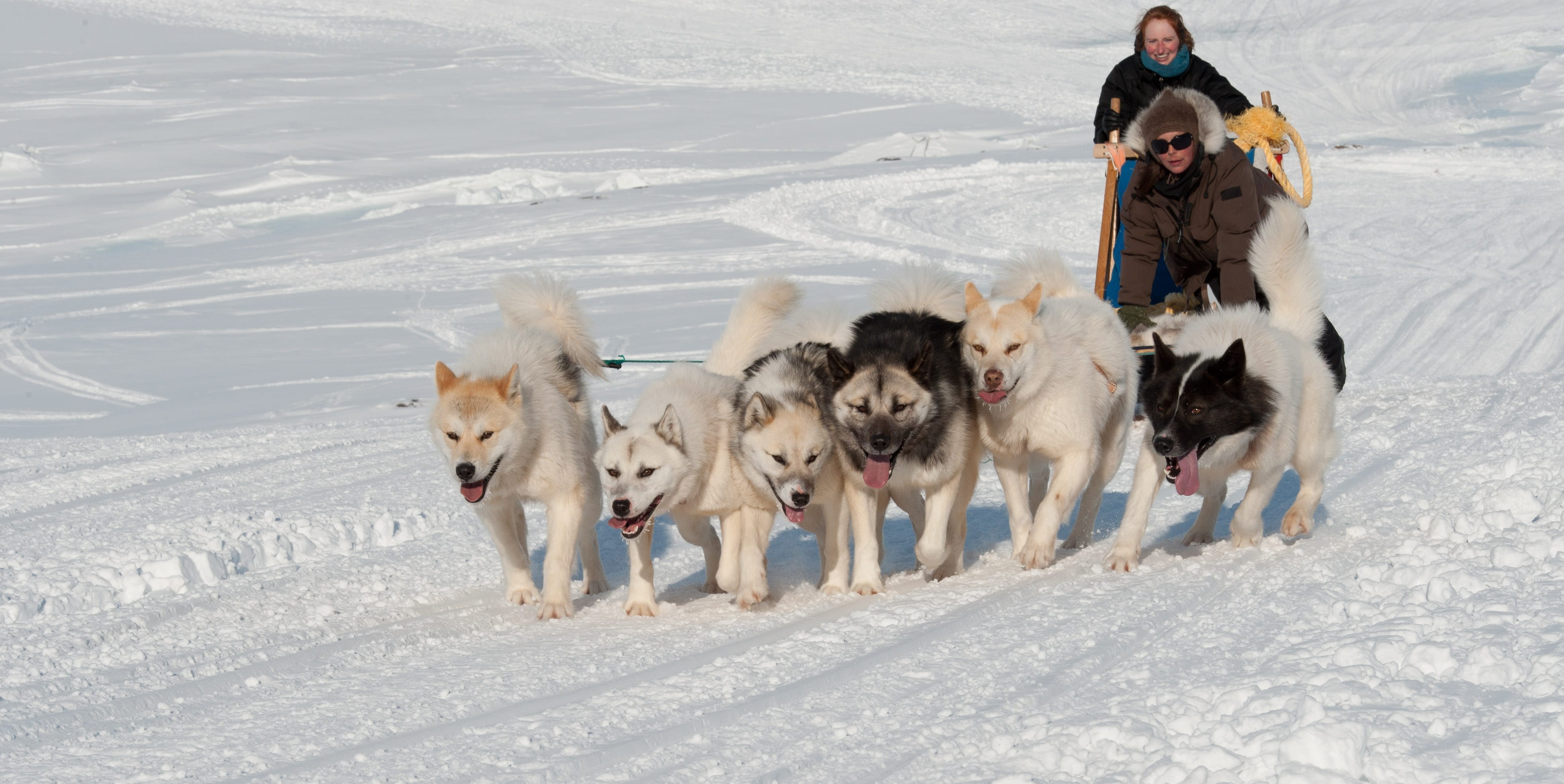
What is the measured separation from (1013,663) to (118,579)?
3.35 metres

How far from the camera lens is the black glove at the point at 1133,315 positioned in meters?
6.40

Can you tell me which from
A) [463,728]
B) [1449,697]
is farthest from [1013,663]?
[463,728]

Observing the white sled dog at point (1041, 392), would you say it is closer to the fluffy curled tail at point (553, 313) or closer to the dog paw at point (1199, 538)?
the dog paw at point (1199, 538)

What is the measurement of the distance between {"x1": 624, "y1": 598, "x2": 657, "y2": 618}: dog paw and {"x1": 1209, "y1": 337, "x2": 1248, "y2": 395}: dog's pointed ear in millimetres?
2077

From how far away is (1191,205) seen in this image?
6.25 metres

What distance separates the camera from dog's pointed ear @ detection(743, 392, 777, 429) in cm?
461

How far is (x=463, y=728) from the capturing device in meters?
3.48

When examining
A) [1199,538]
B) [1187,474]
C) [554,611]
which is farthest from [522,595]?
[1199,538]

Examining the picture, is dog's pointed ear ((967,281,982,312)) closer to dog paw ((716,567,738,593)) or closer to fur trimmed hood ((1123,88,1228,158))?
dog paw ((716,567,738,593))

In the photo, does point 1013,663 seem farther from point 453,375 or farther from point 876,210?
point 876,210

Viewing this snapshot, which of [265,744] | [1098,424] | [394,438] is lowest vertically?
[394,438]

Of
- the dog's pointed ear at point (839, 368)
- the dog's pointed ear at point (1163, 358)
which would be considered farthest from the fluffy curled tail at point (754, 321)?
the dog's pointed ear at point (1163, 358)

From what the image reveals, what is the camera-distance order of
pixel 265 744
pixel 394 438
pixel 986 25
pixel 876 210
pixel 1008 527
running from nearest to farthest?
pixel 265 744 → pixel 1008 527 → pixel 394 438 → pixel 876 210 → pixel 986 25

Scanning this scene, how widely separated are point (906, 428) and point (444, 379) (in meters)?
1.64
